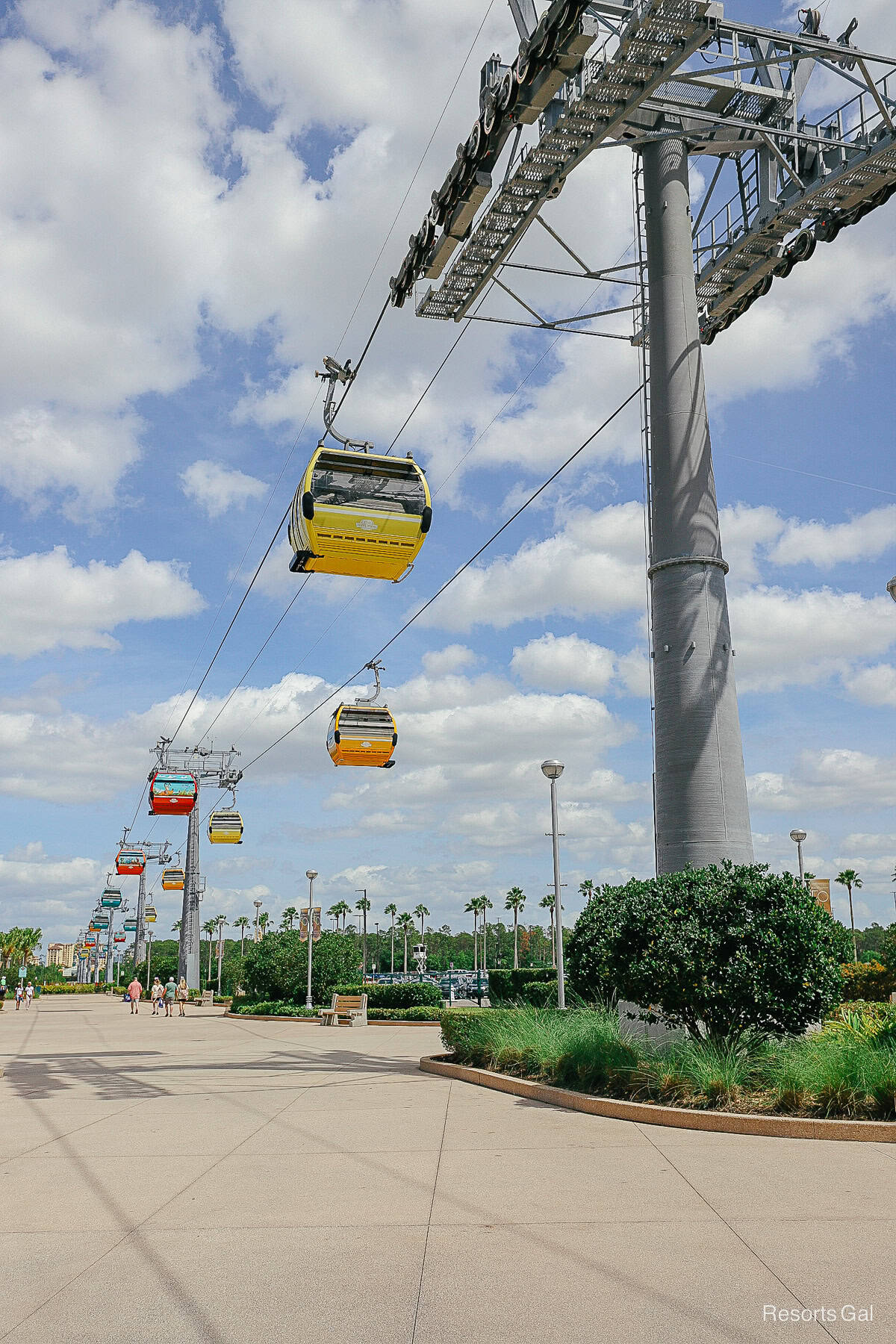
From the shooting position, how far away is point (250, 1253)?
20.1 feet

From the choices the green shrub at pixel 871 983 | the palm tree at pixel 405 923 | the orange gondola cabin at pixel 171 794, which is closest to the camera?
the green shrub at pixel 871 983

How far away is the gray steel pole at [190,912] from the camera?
56625 mm


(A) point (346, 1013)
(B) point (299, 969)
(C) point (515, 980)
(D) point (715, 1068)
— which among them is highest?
(D) point (715, 1068)

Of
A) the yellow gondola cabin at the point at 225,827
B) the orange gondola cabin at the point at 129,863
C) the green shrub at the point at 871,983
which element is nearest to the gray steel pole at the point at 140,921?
the orange gondola cabin at the point at 129,863

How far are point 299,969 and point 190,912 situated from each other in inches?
740

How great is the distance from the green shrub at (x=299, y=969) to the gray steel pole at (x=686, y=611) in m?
26.1

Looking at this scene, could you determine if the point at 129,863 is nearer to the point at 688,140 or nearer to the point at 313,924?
the point at 313,924

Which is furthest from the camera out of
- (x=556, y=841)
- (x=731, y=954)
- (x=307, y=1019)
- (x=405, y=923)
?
(x=405, y=923)

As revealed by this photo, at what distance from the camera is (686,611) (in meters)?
15.7

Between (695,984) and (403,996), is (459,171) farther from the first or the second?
(403,996)

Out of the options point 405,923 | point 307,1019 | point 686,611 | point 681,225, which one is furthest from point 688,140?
point 405,923

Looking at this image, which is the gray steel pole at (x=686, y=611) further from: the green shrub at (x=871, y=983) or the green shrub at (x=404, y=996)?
the green shrub at (x=404, y=996)

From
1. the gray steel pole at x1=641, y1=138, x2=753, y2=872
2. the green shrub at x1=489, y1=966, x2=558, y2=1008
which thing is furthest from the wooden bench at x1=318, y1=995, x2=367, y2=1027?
the gray steel pole at x1=641, y1=138, x2=753, y2=872

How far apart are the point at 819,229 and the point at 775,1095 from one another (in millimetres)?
14489
